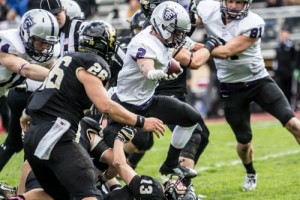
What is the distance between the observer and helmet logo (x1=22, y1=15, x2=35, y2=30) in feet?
21.2

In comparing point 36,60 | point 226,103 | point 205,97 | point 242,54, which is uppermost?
point 36,60

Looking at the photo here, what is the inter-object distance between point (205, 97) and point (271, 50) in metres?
1.96

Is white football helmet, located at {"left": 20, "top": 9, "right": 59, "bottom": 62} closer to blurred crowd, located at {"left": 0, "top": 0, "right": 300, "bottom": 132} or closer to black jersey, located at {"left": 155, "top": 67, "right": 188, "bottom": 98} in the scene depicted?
black jersey, located at {"left": 155, "top": 67, "right": 188, "bottom": 98}

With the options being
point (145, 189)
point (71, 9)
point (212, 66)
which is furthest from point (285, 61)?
point (145, 189)

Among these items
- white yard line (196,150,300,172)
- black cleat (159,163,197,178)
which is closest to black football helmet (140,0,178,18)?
black cleat (159,163,197,178)

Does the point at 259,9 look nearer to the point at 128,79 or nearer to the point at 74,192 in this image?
the point at 128,79

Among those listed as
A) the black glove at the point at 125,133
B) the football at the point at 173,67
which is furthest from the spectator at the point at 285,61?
the black glove at the point at 125,133

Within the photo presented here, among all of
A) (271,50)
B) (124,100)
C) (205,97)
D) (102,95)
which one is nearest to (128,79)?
(124,100)

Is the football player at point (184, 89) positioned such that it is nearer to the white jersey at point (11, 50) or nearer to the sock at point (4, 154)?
the white jersey at point (11, 50)

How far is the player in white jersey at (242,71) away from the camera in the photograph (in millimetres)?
7539

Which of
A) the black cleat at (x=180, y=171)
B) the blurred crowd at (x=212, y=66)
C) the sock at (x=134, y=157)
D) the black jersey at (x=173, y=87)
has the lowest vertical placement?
the blurred crowd at (x=212, y=66)

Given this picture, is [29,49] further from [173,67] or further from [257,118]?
[257,118]

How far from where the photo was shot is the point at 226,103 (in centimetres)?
799

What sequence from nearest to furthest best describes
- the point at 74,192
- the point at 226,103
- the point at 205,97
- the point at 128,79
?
the point at 74,192 → the point at 128,79 → the point at 226,103 → the point at 205,97
